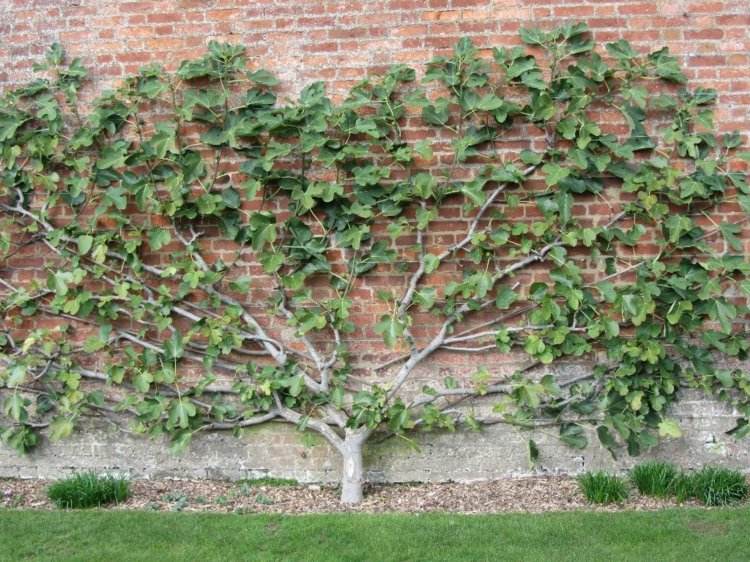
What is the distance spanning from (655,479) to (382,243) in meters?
1.95

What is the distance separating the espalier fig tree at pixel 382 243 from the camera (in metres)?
4.64

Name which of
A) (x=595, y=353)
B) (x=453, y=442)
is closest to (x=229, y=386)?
(x=453, y=442)

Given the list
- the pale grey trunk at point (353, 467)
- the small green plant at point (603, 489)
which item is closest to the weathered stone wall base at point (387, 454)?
the pale grey trunk at point (353, 467)

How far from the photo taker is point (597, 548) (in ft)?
12.7

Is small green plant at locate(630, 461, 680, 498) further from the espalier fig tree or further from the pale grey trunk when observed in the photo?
the pale grey trunk

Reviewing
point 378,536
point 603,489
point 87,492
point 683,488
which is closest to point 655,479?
point 683,488

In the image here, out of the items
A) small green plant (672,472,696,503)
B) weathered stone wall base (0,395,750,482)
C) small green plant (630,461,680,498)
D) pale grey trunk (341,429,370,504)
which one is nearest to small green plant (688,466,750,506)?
small green plant (672,472,696,503)

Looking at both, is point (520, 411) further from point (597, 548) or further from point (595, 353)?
point (597, 548)

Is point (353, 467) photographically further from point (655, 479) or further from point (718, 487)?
point (718, 487)

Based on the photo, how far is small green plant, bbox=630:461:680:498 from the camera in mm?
4559

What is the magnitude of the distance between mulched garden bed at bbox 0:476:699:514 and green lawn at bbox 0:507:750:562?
0.20 m

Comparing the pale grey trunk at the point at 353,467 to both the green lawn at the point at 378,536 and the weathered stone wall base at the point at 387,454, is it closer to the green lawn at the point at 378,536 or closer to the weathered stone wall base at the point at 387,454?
the weathered stone wall base at the point at 387,454

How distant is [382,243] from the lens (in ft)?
15.6

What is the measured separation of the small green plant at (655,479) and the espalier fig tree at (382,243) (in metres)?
0.18
